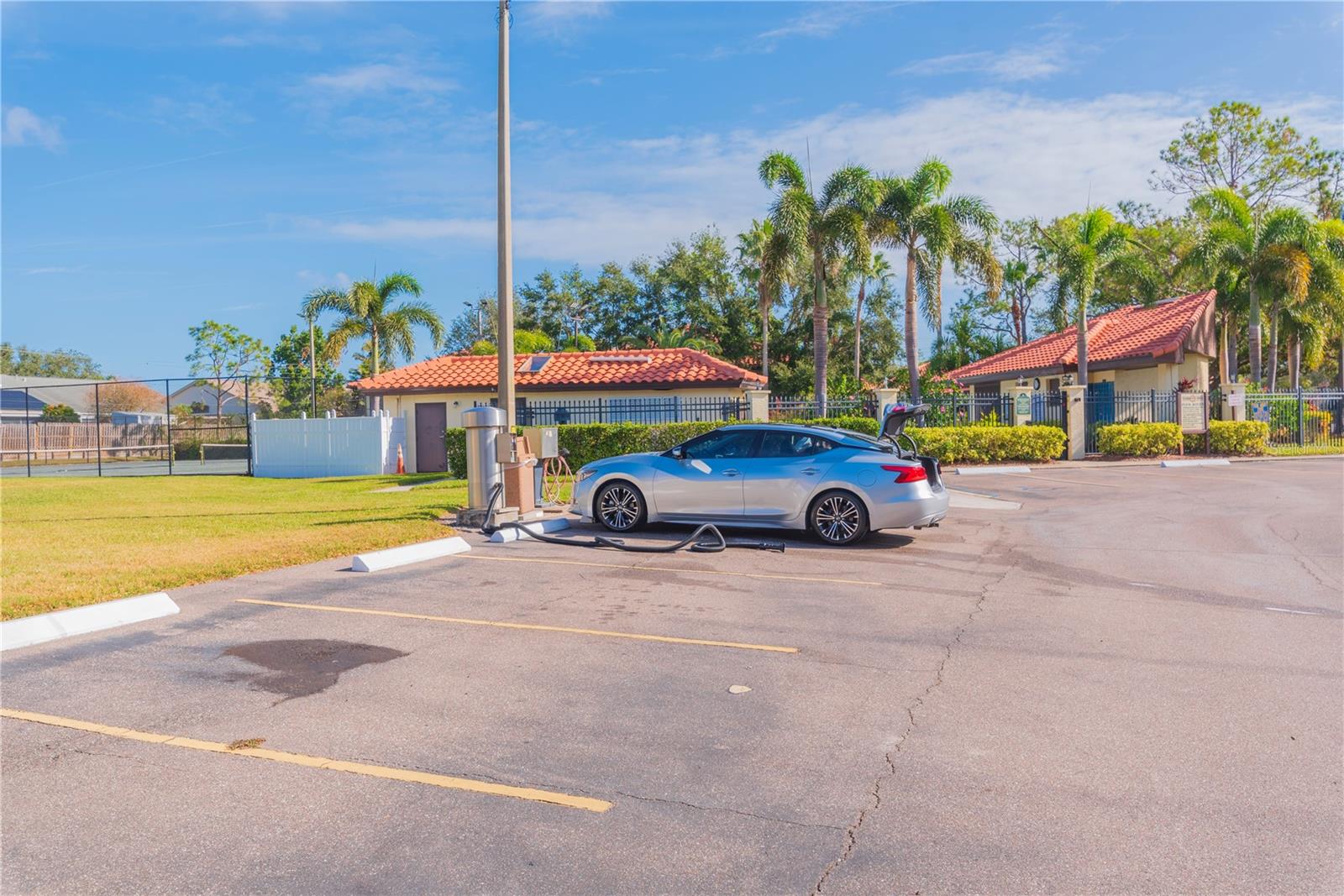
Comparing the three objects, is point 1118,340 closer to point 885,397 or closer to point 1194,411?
point 1194,411

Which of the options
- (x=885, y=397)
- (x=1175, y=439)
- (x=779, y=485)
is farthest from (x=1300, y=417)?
(x=779, y=485)

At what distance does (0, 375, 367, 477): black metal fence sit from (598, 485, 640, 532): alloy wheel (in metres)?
18.4

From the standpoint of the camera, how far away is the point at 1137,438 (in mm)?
27125

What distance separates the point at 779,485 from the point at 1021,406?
17.6 meters

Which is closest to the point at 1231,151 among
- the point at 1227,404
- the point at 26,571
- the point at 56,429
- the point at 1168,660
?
the point at 1227,404

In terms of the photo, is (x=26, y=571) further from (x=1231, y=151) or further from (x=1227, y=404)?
(x=1231, y=151)

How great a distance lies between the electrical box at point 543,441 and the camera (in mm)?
13703

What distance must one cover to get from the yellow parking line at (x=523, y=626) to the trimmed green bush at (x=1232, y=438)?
1029 inches

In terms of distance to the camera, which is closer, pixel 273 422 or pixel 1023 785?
pixel 1023 785

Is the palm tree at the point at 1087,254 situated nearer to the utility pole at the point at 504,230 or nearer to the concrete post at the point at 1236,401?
the concrete post at the point at 1236,401

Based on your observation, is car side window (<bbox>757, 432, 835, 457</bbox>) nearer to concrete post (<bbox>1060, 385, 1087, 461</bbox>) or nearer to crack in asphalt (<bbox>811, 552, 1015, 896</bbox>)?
crack in asphalt (<bbox>811, 552, 1015, 896</bbox>)

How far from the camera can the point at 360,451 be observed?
29.5 m

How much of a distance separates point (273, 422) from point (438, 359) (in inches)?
256

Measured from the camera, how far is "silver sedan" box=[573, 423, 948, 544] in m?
11.4
